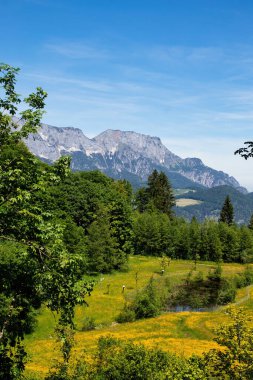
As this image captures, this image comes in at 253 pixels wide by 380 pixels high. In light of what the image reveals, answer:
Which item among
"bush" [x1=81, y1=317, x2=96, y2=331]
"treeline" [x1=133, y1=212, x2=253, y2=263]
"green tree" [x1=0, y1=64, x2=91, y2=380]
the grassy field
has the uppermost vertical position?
"green tree" [x1=0, y1=64, x2=91, y2=380]

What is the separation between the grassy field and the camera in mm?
45031

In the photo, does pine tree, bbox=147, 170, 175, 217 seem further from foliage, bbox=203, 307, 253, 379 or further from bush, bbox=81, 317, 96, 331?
foliage, bbox=203, 307, 253, 379

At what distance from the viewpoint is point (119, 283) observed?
270 ft

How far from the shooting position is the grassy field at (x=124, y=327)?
148 ft

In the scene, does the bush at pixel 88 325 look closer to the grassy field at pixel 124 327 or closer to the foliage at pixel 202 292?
the grassy field at pixel 124 327

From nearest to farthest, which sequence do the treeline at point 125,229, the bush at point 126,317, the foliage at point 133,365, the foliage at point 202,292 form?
the foliage at point 133,365 → the bush at point 126,317 → the foliage at point 202,292 → the treeline at point 125,229

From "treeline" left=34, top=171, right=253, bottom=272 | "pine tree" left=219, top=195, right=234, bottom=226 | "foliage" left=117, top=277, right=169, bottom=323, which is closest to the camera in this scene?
"foliage" left=117, top=277, right=169, bottom=323

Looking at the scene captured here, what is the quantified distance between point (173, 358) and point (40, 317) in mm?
40087

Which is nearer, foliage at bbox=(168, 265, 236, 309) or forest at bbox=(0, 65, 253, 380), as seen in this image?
forest at bbox=(0, 65, 253, 380)

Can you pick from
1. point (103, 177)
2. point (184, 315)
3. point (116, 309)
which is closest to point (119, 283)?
point (116, 309)

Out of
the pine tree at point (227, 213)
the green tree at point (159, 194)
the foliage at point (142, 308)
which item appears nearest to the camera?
the foliage at point (142, 308)

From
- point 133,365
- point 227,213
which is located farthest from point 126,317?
point 227,213

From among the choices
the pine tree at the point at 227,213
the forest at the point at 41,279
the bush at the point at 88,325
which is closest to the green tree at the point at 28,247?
the forest at the point at 41,279

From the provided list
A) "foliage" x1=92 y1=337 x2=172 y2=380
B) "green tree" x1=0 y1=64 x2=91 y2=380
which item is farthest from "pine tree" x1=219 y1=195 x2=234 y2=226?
"green tree" x1=0 y1=64 x2=91 y2=380
